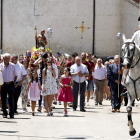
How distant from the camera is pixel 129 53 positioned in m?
9.70

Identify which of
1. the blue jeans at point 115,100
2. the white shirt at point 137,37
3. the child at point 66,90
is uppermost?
the white shirt at point 137,37

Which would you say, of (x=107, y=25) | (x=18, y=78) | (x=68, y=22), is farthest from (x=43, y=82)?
(x=107, y=25)

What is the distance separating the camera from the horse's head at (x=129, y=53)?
31.7ft

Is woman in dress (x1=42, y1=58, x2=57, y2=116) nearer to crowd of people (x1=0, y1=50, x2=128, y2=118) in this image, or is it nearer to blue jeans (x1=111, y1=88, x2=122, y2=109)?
crowd of people (x1=0, y1=50, x2=128, y2=118)

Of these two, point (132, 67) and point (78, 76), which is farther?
point (78, 76)

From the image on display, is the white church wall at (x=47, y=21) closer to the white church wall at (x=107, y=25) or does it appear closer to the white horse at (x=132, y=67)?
the white church wall at (x=107, y=25)

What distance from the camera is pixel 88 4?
107 feet

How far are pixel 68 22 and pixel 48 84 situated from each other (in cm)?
1879

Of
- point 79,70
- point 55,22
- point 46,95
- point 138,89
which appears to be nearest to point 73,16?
point 55,22

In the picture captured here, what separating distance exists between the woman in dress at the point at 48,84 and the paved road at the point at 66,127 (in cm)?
52

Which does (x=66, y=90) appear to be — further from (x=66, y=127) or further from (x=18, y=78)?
(x=66, y=127)

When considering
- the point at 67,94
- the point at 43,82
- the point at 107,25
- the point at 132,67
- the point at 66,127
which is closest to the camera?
the point at 132,67

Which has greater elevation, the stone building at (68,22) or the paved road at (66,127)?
the stone building at (68,22)

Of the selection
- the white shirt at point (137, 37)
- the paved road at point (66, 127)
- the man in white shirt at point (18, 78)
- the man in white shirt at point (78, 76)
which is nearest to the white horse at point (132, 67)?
the white shirt at point (137, 37)
